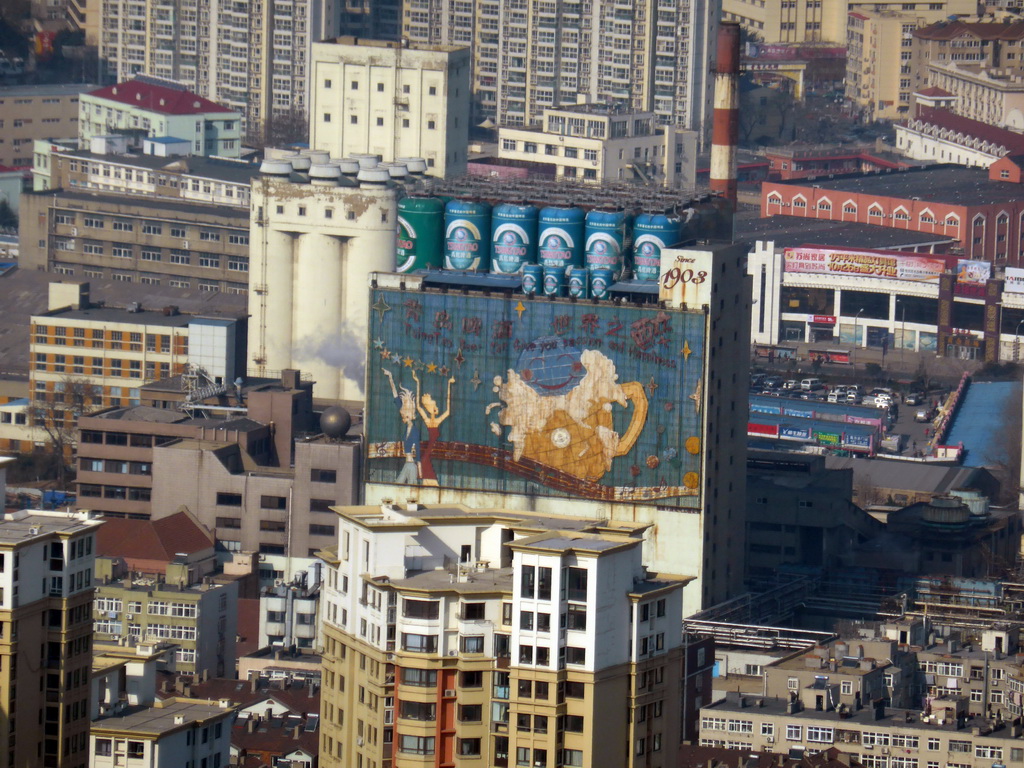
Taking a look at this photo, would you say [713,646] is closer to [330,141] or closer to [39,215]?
[330,141]

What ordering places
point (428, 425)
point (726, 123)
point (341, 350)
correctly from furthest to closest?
1. point (726, 123)
2. point (341, 350)
3. point (428, 425)

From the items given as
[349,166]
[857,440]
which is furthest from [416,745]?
[857,440]

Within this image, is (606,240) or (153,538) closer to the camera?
(153,538)

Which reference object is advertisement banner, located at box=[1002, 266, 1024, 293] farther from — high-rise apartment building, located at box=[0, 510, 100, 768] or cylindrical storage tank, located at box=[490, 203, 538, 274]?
high-rise apartment building, located at box=[0, 510, 100, 768]

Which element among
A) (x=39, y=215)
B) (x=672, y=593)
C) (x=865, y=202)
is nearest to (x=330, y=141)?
(x=39, y=215)

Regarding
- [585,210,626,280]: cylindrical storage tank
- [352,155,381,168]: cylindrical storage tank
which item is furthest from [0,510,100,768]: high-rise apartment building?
[352,155,381,168]: cylindrical storage tank

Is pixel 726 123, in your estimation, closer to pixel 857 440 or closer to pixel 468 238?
pixel 857 440
